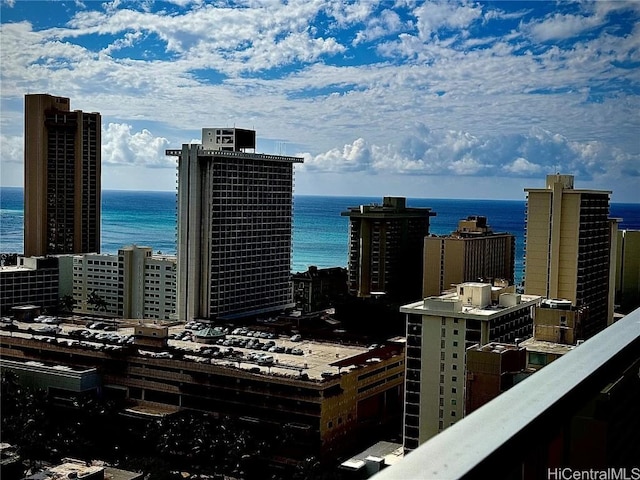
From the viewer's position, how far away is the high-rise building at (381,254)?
995 cm

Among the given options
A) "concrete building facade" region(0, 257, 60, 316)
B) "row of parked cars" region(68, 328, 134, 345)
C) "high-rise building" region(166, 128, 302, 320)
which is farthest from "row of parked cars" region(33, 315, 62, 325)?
"high-rise building" region(166, 128, 302, 320)

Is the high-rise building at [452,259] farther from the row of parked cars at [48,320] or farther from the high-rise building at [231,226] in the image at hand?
the row of parked cars at [48,320]

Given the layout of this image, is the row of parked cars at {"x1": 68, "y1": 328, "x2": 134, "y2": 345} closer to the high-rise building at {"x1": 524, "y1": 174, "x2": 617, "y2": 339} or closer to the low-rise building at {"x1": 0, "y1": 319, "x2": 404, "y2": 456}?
the low-rise building at {"x1": 0, "y1": 319, "x2": 404, "y2": 456}

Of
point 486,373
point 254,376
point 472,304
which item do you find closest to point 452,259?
point 472,304

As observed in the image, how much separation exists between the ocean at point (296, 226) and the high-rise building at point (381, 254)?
399 cm

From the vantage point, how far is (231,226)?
903cm

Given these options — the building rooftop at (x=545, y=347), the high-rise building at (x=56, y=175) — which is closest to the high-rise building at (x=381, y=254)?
the high-rise building at (x=56, y=175)

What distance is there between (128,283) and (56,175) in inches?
94.2

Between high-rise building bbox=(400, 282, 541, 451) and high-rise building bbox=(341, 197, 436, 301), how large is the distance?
4496mm

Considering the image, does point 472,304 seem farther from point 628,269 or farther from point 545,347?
point 628,269

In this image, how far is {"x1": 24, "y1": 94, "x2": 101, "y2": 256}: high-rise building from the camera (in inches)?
427

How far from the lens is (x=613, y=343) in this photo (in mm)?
444

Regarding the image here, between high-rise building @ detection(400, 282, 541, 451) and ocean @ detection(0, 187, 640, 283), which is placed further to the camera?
ocean @ detection(0, 187, 640, 283)

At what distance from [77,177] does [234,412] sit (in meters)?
6.19
